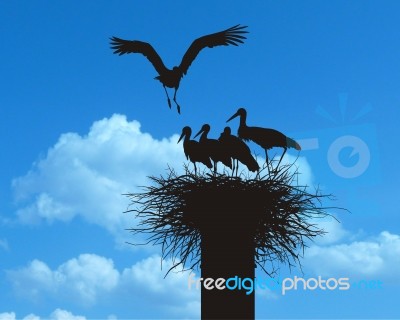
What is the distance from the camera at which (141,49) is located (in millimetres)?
9125

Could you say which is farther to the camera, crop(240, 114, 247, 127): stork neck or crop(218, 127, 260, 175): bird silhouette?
crop(240, 114, 247, 127): stork neck

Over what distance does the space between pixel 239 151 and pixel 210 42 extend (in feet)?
4.82

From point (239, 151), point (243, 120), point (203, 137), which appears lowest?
point (239, 151)

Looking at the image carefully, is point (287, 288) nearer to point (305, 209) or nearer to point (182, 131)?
point (305, 209)

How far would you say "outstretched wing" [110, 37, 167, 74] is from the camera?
29.1 feet

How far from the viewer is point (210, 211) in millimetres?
A: 7277

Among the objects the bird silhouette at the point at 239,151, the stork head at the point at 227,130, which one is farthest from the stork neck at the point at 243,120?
the bird silhouette at the point at 239,151

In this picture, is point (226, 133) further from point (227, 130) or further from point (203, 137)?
point (203, 137)

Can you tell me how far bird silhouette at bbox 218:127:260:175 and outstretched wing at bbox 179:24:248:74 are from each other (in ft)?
3.41

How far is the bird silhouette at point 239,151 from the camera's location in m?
8.35

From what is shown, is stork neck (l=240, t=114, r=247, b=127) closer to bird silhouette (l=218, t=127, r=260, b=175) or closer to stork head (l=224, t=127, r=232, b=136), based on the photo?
stork head (l=224, t=127, r=232, b=136)

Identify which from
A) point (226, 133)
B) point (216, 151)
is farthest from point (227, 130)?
point (216, 151)

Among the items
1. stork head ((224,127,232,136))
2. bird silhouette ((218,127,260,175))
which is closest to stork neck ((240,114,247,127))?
stork head ((224,127,232,136))

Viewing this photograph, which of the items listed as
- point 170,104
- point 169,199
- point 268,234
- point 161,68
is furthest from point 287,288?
point 161,68
